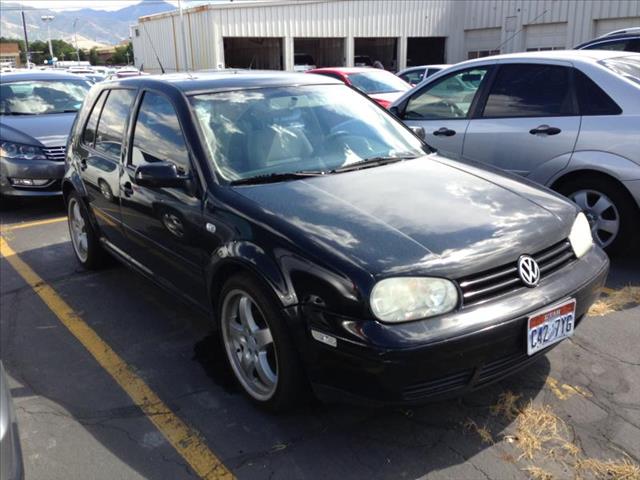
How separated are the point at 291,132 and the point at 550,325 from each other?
1822mm

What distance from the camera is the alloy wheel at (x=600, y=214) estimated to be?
15.0 ft

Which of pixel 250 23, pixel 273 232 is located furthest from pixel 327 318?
pixel 250 23

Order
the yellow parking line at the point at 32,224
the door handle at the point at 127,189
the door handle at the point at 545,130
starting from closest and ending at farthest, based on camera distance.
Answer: the door handle at the point at 127,189
the door handle at the point at 545,130
the yellow parking line at the point at 32,224

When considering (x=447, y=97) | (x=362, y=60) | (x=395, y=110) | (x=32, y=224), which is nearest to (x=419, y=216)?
(x=447, y=97)

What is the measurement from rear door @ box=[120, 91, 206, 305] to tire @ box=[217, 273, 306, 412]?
315mm

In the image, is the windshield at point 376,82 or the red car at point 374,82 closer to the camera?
the red car at point 374,82

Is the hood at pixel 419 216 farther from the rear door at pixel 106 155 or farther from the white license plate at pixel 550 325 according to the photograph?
the rear door at pixel 106 155

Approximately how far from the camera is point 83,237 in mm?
5164

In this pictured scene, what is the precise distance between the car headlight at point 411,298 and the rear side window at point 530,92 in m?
2.94

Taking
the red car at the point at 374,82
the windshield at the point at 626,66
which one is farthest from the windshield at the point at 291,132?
the red car at the point at 374,82

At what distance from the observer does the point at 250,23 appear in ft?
93.2

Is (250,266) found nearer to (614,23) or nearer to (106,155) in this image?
→ (106,155)

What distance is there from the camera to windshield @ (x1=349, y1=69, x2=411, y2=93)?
11375 mm

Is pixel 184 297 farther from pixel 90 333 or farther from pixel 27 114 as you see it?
pixel 27 114
